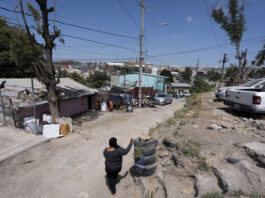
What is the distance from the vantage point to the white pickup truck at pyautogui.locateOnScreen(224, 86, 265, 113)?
18.2 ft

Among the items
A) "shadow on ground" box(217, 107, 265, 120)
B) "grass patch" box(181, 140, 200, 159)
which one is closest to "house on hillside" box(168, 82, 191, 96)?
"shadow on ground" box(217, 107, 265, 120)

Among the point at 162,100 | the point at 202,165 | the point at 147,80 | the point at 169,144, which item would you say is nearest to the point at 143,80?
the point at 147,80

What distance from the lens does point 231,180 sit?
2.94 meters

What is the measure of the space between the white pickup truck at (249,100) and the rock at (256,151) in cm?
242

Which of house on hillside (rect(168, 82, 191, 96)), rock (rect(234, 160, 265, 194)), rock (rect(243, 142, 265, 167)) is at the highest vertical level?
house on hillside (rect(168, 82, 191, 96))

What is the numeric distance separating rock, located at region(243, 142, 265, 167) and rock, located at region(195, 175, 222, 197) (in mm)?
1128

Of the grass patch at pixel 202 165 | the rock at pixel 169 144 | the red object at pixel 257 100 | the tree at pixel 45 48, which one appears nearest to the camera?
the grass patch at pixel 202 165

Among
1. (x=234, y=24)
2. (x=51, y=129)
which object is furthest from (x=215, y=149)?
(x=234, y=24)

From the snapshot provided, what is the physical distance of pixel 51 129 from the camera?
7.70 metres

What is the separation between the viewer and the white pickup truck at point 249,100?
18.2 feet

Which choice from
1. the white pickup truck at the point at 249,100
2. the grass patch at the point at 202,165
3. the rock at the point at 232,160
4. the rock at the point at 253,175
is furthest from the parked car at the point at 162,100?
the rock at the point at 253,175

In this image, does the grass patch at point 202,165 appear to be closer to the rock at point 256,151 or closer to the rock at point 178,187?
the rock at point 178,187

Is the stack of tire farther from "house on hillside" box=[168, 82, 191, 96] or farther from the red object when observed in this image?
"house on hillside" box=[168, 82, 191, 96]

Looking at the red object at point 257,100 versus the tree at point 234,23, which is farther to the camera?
the tree at point 234,23
